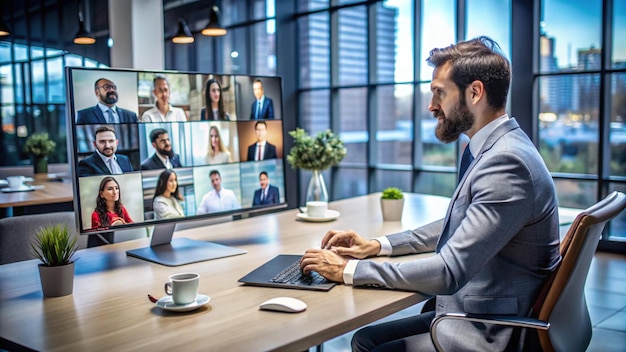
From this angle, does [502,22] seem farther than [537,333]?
Yes

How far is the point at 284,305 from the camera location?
1520mm

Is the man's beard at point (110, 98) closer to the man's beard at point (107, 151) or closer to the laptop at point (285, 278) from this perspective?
the man's beard at point (107, 151)

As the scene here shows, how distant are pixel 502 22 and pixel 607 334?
3.26m

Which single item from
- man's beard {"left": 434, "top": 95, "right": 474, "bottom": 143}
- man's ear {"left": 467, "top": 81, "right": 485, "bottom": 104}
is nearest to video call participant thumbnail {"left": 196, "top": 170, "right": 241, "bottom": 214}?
man's beard {"left": 434, "top": 95, "right": 474, "bottom": 143}

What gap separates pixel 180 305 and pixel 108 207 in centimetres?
54

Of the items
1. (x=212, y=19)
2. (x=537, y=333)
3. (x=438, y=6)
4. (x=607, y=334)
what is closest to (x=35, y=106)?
(x=212, y=19)

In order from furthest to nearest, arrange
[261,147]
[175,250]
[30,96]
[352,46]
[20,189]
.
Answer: [30,96]
[352,46]
[20,189]
[261,147]
[175,250]

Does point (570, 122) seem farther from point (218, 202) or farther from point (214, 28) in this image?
point (218, 202)

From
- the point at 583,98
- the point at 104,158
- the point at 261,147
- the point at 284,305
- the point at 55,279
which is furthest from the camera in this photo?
the point at 583,98

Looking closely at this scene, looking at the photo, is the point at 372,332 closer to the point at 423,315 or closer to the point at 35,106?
the point at 423,315

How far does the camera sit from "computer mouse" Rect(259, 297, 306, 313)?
1516 millimetres

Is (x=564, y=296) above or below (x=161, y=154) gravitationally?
below

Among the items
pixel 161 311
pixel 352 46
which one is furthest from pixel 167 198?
pixel 352 46

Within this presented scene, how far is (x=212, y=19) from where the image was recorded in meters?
5.95
